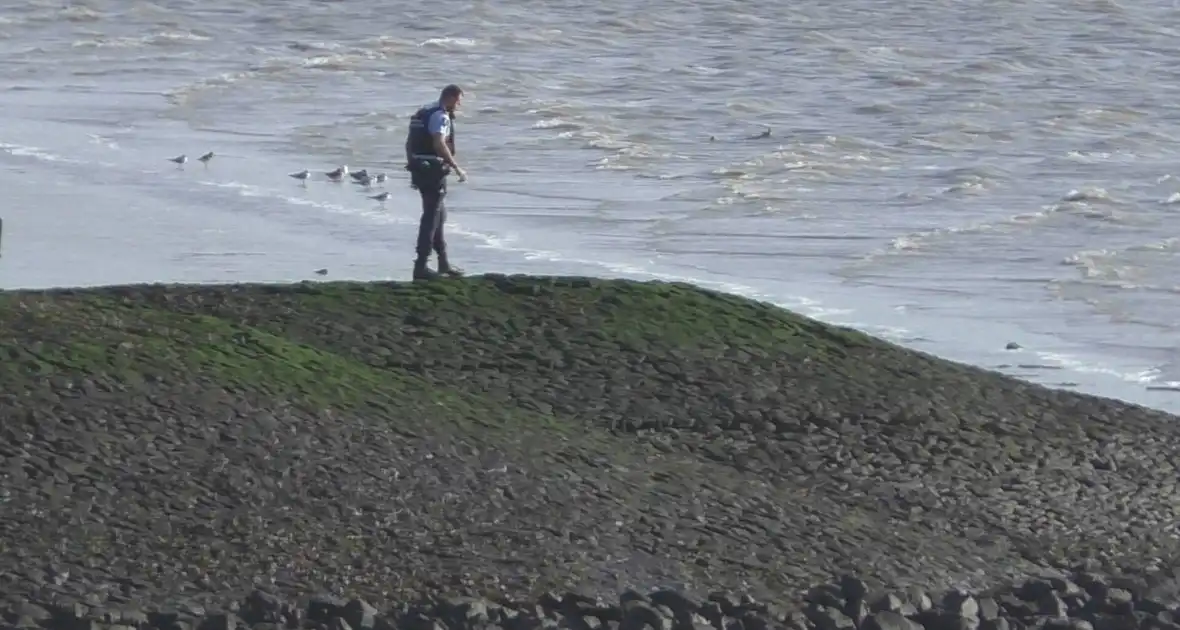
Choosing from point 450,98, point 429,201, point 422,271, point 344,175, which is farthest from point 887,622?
point 344,175

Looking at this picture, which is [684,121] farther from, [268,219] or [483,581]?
[483,581]

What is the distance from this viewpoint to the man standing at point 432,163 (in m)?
14.9

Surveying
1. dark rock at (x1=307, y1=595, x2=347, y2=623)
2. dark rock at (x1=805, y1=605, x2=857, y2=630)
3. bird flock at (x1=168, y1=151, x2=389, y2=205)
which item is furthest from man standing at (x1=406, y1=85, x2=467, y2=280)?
bird flock at (x1=168, y1=151, x2=389, y2=205)

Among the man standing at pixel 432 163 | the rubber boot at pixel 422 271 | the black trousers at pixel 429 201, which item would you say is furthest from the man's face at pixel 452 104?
the rubber boot at pixel 422 271

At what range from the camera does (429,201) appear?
15.3 m

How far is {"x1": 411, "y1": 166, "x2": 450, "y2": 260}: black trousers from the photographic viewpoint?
49.6 ft

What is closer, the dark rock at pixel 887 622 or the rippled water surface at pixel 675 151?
the dark rock at pixel 887 622

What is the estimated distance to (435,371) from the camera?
1201cm

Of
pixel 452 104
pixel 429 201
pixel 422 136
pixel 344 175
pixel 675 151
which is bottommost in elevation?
pixel 675 151

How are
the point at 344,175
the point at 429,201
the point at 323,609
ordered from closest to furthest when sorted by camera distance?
the point at 323,609, the point at 429,201, the point at 344,175

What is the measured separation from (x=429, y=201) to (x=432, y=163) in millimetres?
304

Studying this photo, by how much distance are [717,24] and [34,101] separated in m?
17.2

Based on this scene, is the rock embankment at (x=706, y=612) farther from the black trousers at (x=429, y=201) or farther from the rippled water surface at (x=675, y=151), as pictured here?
the black trousers at (x=429, y=201)

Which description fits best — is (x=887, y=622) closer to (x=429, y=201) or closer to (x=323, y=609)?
(x=323, y=609)
